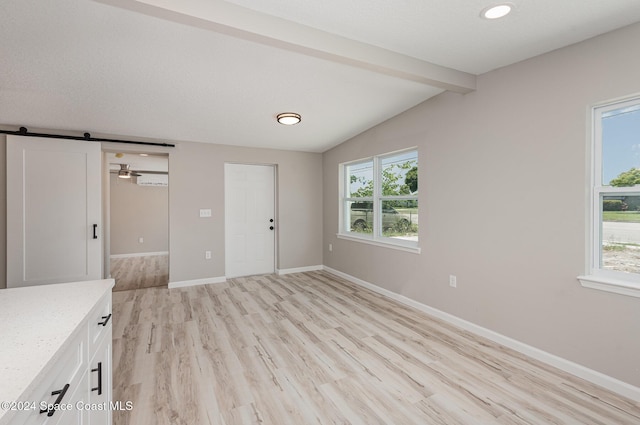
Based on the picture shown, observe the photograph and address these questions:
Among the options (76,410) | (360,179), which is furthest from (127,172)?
(76,410)

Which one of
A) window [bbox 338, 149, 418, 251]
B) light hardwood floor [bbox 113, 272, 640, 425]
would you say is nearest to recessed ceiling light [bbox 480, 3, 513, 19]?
window [bbox 338, 149, 418, 251]

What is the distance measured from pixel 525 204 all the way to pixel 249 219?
13.6 ft

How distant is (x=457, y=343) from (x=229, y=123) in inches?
147

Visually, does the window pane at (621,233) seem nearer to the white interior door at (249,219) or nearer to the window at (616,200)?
the window at (616,200)

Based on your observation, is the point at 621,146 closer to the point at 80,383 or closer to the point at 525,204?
the point at 525,204

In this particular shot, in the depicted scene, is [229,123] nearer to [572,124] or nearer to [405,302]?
[405,302]

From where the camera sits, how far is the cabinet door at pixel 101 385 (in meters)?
1.32

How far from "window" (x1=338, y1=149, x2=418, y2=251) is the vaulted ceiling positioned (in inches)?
32.0

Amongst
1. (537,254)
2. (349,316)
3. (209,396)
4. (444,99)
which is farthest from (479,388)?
(444,99)

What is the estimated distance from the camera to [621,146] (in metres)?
2.12

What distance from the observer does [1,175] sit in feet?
11.8

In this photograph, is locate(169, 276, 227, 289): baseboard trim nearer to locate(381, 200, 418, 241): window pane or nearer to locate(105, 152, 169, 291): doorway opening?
A: locate(105, 152, 169, 291): doorway opening

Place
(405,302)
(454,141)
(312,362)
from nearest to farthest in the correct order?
1. (312,362)
2. (454,141)
3. (405,302)

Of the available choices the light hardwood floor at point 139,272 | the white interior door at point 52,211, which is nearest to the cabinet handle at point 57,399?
the white interior door at point 52,211
